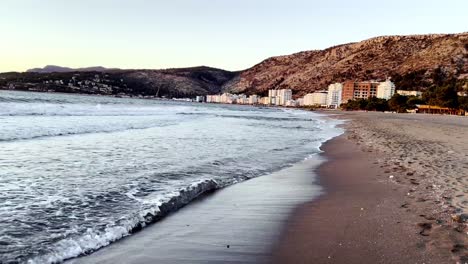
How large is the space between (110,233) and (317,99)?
6996 inches

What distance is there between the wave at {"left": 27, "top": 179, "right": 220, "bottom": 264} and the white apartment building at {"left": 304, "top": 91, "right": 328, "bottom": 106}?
167 metres

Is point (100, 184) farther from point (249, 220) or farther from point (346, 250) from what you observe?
point (346, 250)

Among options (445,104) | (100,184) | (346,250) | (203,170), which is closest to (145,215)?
(100,184)

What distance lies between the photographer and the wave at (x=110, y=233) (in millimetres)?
4199

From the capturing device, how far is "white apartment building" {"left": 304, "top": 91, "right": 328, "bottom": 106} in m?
172

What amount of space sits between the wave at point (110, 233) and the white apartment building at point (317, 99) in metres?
167

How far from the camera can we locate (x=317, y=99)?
177625mm

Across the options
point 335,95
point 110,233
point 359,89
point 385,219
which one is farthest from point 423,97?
point 110,233

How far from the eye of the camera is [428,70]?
14112 cm

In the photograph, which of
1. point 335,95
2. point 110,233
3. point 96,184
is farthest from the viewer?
point 335,95

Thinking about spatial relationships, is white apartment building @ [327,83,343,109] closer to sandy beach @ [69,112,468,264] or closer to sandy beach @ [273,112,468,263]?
sandy beach @ [273,112,468,263]

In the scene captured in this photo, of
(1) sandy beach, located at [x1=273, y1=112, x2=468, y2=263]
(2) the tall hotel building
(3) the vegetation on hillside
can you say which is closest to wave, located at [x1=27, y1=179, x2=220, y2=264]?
(1) sandy beach, located at [x1=273, y1=112, x2=468, y2=263]

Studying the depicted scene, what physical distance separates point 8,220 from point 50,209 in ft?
2.17

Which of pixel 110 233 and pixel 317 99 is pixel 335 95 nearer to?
pixel 317 99
